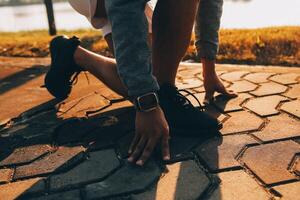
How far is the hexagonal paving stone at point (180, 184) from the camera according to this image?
138 centimetres

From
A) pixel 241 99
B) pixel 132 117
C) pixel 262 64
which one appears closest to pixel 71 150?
pixel 132 117

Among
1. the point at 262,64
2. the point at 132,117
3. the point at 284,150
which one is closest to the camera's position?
the point at 284,150

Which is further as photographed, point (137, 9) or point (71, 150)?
point (71, 150)

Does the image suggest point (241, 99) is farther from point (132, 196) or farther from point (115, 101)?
point (132, 196)

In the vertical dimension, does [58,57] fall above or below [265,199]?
above

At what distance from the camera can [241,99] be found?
7.70ft

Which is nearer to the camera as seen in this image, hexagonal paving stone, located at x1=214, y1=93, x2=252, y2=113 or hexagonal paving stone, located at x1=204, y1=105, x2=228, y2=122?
hexagonal paving stone, located at x1=204, y1=105, x2=228, y2=122

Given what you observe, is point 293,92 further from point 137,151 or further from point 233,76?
point 137,151

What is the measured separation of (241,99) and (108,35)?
0.91 m

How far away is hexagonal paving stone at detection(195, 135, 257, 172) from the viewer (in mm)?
1570

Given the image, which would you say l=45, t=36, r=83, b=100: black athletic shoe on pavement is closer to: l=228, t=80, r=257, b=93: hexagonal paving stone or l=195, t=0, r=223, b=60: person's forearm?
l=195, t=0, r=223, b=60: person's forearm

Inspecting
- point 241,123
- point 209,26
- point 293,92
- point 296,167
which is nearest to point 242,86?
point 293,92

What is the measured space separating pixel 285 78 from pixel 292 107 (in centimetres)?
61

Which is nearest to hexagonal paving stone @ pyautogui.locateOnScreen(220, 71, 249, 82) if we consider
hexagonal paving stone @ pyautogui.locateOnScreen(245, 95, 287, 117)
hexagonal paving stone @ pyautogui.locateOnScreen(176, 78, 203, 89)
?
hexagonal paving stone @ pyautogui.locateOnScreen(176, 78, 203, 89)
